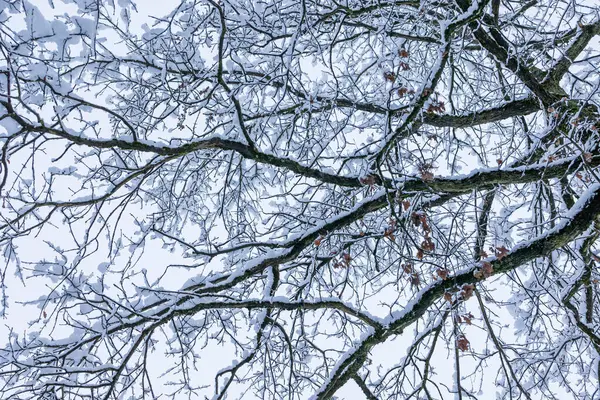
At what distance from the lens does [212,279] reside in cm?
404

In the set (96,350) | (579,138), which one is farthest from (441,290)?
(96,350)

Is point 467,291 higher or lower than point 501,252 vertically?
lower

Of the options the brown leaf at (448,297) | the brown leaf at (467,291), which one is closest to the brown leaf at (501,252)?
the brown leaf at (467,291)

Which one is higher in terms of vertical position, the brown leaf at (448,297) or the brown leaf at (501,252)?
the brown leaf at (501,252)

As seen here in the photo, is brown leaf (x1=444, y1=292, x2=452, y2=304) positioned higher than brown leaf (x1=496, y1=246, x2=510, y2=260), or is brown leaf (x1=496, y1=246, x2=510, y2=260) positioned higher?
brown leaf (x1=496, y1=246, x2=510, y2=260)

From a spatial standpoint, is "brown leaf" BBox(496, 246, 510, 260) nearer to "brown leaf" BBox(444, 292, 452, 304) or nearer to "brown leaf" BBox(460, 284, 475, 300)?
"brown leaf" BBox(460, 284, 475, 300)

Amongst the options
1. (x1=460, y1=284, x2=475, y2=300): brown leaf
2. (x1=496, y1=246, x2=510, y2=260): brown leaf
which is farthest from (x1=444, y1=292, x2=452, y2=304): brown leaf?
(x1=496, y1=246, x2=510, y2=260): brown leaf

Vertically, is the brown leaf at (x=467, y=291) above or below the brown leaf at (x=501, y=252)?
below

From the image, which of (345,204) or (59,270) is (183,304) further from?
(345,204)

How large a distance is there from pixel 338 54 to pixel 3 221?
421 cm

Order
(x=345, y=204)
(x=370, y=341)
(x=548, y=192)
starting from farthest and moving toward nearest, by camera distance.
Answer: (x=345, y=204) → (x=548, y=192) → (x=370, y=341)

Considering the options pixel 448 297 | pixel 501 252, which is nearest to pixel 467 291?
pixel 448 297

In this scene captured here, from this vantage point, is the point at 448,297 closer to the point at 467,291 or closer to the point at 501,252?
the point at 467,291

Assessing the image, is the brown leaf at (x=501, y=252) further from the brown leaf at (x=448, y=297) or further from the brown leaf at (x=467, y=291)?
the brown leaf at (x=448, y=297)
